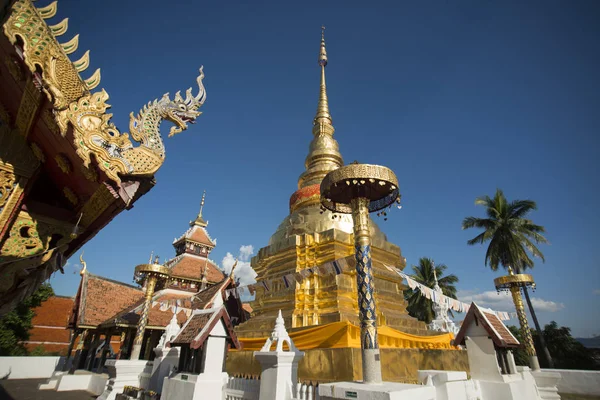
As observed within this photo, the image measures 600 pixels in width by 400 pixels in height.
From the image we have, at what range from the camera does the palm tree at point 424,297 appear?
108 feet

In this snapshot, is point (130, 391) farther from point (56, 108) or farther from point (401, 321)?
point (56, 108)

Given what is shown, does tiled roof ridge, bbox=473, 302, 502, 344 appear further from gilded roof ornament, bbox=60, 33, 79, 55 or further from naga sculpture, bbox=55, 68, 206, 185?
gilded roof ornament, bbox=60, 33, 79, 55

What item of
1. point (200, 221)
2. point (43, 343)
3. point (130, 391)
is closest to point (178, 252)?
point (200, 221)

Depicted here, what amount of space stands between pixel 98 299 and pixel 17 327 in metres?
10.6

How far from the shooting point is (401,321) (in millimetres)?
10656

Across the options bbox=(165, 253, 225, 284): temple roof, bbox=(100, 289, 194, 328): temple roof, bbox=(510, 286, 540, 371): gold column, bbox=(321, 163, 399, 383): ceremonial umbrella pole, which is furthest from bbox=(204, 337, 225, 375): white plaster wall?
bbox=(165, 253, 225, 284): temple roof

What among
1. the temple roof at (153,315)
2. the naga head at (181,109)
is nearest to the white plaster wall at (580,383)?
the temple roof at (153,315)

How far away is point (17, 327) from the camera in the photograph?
76.6 ft

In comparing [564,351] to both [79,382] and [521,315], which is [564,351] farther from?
[79,382]

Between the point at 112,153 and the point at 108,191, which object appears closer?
the point at 112,153

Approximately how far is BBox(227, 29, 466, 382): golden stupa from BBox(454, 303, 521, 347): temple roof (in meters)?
1.17

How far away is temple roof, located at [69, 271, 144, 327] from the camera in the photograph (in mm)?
17422

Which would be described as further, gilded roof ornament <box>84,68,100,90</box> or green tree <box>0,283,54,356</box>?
green tree <box>0,283,54,356</box>

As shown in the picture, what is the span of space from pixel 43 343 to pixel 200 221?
16922 mm
